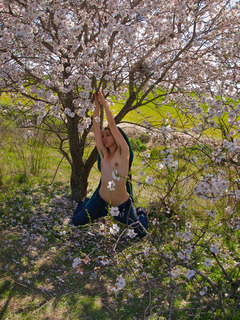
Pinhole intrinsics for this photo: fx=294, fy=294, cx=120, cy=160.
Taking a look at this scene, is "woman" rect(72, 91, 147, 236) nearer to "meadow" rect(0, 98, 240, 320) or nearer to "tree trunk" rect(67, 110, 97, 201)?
"meadow" rect(0, 98, 240, 320)

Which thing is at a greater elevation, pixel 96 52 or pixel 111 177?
pixel 96 52

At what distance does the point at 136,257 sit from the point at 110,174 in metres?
1.16

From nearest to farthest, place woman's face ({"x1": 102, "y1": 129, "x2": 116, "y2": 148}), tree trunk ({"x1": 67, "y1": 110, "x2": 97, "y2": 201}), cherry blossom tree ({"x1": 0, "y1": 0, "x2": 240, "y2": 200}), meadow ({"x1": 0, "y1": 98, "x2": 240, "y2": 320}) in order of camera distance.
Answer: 1. meadow ({"x1": 0, "y1": 98, "x2": 240, "y2": 320})
2. cherry blossom tree ({"x1": 0, "y1": 0, "x2": 240, "y2": 200})
3. woman's face ({"x1": 102, "y1": 129, "x2": 116, "y2": 148})
4. tree trunk ({"x1": 67, "y1": 110, "x2": 97, "y2": 201})

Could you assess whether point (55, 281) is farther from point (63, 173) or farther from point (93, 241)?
point (63, 173)

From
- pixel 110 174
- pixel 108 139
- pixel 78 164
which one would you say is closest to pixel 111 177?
pixel 110 174

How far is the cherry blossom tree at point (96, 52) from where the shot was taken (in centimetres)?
392

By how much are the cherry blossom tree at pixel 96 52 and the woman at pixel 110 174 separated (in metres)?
0.32

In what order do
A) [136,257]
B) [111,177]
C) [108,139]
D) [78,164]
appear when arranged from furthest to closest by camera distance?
[78,164]
[108,139]
[111,177]
[136,257]

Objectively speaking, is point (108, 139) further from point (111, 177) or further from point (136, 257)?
point (136, 257)

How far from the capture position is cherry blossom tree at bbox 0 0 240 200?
154 inches

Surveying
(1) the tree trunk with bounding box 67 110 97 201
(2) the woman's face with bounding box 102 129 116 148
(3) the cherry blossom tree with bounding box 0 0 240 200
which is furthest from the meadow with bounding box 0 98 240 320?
(3) the cherry blossom tree with bounding box 0 0 240 200

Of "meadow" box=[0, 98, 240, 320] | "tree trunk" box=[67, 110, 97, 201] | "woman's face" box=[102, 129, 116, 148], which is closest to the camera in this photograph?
"meadow" box=[0, 98, 240, 320]

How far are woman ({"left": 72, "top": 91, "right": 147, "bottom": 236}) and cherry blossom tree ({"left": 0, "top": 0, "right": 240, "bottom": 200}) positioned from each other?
0.32 metres

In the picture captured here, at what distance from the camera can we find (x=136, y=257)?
3646 millimetres
